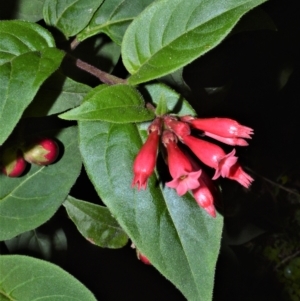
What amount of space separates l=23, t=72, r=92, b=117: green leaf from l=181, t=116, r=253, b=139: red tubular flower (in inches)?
5.6

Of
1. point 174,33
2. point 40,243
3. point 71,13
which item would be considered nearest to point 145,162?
point 174,33

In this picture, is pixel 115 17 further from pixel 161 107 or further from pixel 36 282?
pixel 36 282

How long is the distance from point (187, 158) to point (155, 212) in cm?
7

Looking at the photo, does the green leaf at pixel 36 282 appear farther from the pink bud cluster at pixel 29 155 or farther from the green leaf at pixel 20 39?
the green leaf at pixel 20 39

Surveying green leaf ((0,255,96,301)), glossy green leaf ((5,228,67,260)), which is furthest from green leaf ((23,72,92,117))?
glossy green leaf ((5,228,67,260))

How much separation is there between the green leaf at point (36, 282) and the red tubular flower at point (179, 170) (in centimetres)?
18

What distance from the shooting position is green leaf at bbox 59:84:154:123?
0.51 meters

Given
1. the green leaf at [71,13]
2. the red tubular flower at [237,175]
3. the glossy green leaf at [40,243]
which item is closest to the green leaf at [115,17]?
the green leaf at [71,13]

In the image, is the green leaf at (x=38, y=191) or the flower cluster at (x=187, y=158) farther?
the green leaf at (x=38, y=191)

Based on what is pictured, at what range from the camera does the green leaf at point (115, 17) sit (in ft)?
2.35

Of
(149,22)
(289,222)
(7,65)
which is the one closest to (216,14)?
(149,22)

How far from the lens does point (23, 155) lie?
715 millimetres

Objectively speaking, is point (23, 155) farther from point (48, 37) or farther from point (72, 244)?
point (72, 244)

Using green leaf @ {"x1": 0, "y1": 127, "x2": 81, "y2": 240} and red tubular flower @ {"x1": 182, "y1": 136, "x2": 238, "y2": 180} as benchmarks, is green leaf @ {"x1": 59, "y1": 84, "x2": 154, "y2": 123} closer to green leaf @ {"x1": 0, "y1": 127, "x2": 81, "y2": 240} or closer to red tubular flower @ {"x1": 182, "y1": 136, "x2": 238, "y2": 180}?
red tubular flower @ {"x1": 182, "y1": 136, "x2": 238, "y2": 180}
